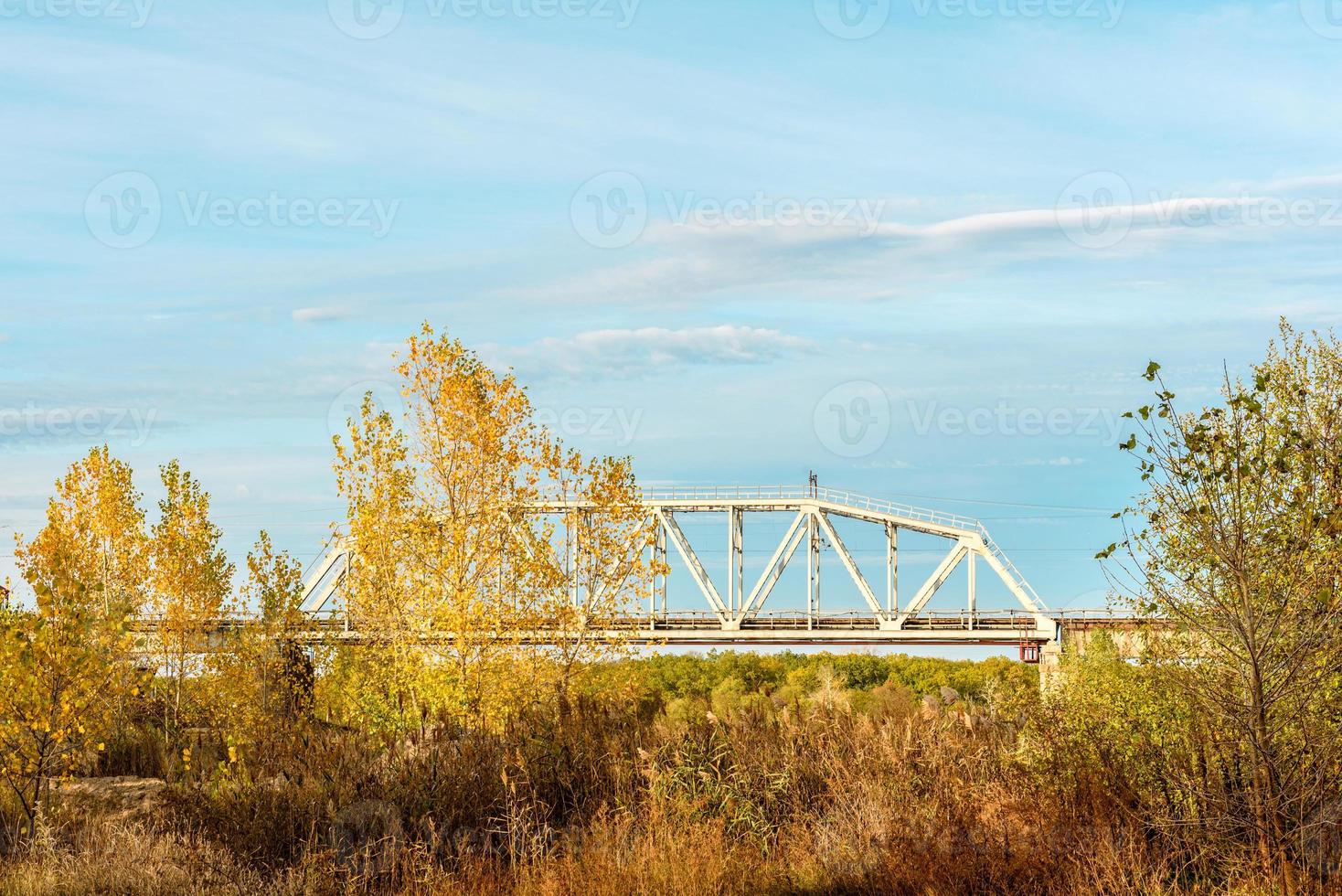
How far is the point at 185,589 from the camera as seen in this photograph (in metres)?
26.4

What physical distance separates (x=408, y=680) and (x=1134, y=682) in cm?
1137

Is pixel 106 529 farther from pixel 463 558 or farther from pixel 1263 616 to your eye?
pixel 1263 616

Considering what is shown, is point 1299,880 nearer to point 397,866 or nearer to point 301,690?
point 397,866

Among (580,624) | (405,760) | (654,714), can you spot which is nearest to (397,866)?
(405,760)

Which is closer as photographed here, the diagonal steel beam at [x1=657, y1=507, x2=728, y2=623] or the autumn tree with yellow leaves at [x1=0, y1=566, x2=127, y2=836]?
the autumn tree with yellow leaves at [x1=0, y1=566, x2=127, y2=836]

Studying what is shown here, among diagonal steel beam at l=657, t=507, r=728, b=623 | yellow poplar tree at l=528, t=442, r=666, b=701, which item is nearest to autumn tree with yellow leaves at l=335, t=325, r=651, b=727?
yellow poplar tree at l=528, t=442, r=666, b=701

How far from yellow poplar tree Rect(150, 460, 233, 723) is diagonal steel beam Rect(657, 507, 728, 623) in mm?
31869

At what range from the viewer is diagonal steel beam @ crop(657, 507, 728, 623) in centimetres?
5847

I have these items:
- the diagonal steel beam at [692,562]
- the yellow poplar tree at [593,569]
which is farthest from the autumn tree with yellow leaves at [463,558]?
the diagonal steel beam at [692,562]

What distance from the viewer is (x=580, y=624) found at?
21.5 m

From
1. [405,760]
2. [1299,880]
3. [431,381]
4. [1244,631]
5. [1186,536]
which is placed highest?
[431,381]

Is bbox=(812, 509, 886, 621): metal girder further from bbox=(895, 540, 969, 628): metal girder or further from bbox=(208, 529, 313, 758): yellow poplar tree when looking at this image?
bbox=(208, 529, 313, 758): yellow poplar tree

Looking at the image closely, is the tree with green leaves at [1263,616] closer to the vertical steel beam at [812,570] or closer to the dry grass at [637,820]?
the dry grass at [637,820]

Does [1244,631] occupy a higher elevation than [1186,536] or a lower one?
lower
